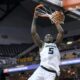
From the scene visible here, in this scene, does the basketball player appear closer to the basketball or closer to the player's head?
the player's head

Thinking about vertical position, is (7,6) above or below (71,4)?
below

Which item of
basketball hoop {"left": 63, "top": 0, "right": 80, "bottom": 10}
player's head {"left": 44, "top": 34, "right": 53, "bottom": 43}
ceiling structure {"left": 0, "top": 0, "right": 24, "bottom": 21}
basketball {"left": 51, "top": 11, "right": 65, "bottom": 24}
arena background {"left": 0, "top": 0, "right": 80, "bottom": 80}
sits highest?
basketball {"left": 51, "top": 11, "right": 65, "bottom": 24}

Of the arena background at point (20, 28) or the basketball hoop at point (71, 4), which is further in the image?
the arena background at point (20, 28)

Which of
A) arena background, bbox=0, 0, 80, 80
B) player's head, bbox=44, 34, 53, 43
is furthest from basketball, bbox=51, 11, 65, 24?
arena background, bbox=0, 0, 80, 80

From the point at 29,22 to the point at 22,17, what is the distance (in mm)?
715

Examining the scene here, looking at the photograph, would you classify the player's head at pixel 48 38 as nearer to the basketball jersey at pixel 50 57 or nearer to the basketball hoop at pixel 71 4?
the basketball jersey at pixel 50 57

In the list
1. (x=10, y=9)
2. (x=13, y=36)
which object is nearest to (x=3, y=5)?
(x=10, y=9)

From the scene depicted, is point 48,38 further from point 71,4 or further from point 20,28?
point 20,28

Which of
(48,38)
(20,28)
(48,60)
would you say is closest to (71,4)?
(48,38)

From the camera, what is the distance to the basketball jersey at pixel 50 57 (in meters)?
6.26

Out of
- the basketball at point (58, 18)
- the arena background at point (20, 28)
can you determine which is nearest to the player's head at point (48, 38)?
the basketball at point (58, 18)

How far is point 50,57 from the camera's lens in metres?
6.29

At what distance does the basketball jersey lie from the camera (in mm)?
6258

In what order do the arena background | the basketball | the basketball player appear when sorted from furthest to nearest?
the arena background < the basketball < the basketball player
